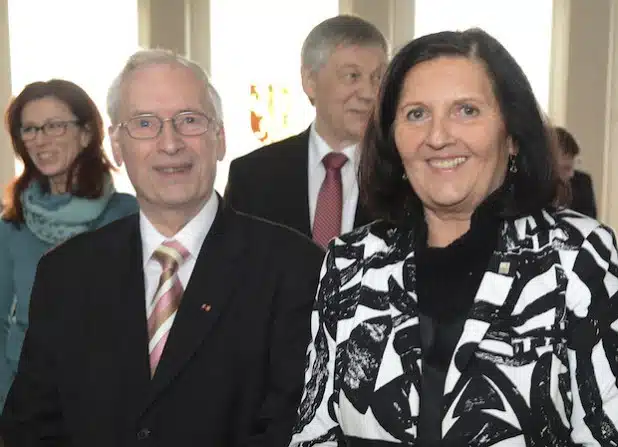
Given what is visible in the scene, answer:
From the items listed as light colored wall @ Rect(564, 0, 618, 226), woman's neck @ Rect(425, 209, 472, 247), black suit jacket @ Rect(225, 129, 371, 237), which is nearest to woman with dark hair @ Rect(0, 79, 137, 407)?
black suit jacket @ Rect(225, 129, 371, 237)

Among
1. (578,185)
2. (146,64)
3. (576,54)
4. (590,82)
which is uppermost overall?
(576,54)

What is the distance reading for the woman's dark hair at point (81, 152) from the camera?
3.20m

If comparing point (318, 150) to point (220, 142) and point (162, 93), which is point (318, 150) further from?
point (162, 93)

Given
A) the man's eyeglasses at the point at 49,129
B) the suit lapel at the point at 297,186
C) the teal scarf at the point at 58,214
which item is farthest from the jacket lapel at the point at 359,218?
the man's eyeglasses at the point at 49,129

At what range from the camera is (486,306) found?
63.9 inches

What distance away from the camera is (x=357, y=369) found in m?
1.70

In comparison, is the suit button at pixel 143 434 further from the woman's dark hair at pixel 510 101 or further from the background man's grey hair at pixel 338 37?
the background man's grey hair at pixel 338 37

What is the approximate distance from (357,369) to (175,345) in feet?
1.30

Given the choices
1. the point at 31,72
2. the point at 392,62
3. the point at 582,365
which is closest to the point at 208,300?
the point at 392,62

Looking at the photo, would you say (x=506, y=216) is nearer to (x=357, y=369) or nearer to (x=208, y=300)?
(x=357, y=369)

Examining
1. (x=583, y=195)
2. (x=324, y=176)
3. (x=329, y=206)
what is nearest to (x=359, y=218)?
(x=329, y=206)

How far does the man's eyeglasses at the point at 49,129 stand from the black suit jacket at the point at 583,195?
2.57 metres

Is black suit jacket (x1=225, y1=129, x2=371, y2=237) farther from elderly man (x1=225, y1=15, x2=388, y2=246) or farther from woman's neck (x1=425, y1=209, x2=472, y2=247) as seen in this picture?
woman's neck (x1=425, y1=209, x2=472, y2=247)

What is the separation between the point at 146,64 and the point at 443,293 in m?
0.86
